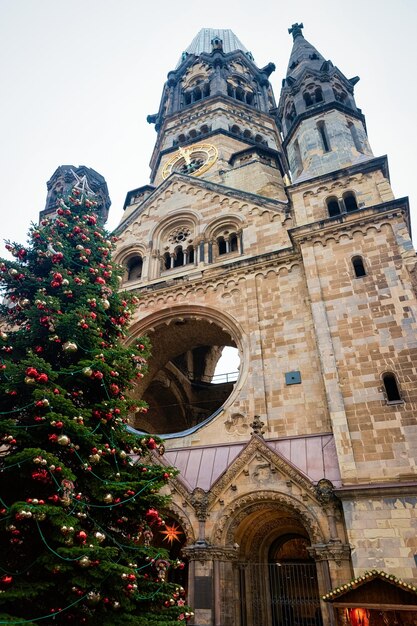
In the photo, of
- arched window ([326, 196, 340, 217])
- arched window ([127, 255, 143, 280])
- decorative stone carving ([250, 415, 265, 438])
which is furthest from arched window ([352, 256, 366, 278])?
arched window ([127, 255, 143, 280])

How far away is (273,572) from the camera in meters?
12.4

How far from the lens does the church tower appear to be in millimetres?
10281

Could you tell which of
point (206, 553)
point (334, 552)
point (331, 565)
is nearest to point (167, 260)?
point (206, 553)

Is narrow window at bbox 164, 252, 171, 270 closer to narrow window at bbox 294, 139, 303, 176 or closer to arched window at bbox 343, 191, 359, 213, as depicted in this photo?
narrow window at bbox 294, 139, 303, 176

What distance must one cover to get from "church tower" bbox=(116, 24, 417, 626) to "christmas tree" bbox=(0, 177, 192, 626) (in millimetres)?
3693

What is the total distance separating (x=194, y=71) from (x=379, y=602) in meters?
39.5

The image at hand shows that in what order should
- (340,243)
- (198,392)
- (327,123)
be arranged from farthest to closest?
(198,392) < (327,123) < (340,243)

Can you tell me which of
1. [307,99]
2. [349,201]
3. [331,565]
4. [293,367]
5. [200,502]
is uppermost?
[307,99]

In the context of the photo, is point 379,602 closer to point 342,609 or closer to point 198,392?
point 342,609

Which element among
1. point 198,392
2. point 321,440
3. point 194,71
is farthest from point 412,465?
point 194,71

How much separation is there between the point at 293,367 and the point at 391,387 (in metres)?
3.02

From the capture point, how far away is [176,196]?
2189 cm

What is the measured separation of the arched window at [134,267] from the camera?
67.5 feet

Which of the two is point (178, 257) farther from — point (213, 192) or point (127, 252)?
point (213, 192)
